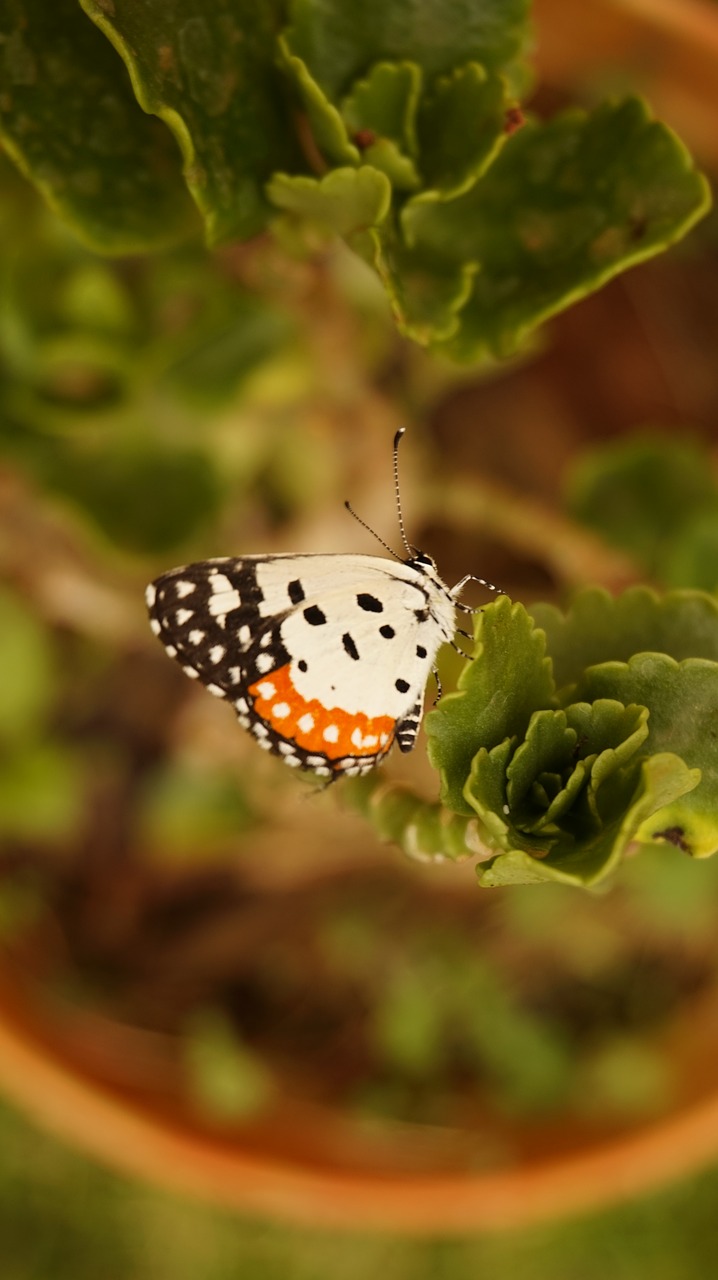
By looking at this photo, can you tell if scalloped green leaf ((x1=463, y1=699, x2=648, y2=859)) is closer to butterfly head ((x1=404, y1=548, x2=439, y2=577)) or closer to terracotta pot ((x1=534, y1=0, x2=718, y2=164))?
butterfly head ((x1=404, y1=548, x2=439, y2=577))

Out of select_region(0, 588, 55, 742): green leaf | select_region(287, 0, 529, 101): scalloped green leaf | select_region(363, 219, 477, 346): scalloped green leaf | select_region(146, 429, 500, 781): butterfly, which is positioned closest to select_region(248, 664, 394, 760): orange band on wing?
select_region(146, 429, 500, 781): butterfly

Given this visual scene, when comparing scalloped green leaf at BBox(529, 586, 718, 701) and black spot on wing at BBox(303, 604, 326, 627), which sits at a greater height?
scalloped green leaf at BBox(529, 586, 718, 701)

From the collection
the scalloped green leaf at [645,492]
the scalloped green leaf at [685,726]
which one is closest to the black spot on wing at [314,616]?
the scalloped green leaf at [685,726]

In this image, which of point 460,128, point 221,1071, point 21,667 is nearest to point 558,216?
point 460,128

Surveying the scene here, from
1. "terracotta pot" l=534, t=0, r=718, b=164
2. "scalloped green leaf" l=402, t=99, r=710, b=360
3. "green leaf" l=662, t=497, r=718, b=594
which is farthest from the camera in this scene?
"terracotta pot" l=534, t=0, r=718, b=164

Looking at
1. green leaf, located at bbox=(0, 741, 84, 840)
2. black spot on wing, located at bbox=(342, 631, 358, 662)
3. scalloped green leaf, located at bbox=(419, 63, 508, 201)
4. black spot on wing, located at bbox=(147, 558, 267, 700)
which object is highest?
scalloped green leaf, located at bbox=(419, 63, 508, 201)

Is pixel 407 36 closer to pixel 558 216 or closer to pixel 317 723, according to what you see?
pixel 558 216

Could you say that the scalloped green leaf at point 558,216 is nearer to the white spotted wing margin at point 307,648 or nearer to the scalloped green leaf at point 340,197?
the scalloped green leaf at point 340,197

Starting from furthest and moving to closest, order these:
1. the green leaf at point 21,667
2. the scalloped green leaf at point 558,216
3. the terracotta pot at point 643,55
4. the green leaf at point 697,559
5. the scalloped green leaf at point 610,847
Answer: the green leaf at point 21,667
the terracotta pot at point 643,55
the green leaf at point 697,559
the scalloped green leaf at point 558,216
the scalloped green leaf at point 610,847
